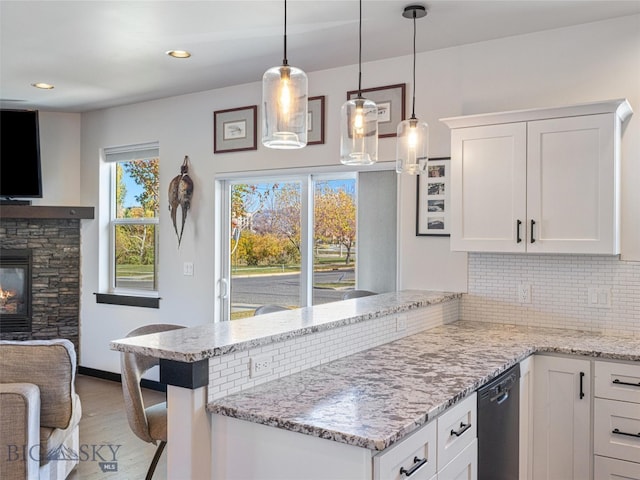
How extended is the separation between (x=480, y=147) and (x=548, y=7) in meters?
0.80

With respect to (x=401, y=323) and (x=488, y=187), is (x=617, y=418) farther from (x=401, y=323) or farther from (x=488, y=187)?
(x=488, y=187)

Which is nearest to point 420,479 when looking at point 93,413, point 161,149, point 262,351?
point 262,351

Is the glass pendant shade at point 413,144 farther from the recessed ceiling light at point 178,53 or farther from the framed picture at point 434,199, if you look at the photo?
the recessed ceiling light at point 178,53

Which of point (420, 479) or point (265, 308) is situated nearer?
point (420, 479)

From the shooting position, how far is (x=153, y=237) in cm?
526

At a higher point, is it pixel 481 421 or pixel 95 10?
pixel 95 10

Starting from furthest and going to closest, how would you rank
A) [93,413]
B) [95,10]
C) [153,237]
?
[153,237] → [93,413] → [95,10]

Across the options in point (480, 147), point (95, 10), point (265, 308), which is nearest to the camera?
point (95, 10)

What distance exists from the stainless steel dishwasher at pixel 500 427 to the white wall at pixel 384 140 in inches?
45.7

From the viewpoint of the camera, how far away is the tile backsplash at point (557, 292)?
307 cm

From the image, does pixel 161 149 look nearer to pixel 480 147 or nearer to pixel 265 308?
pixel 265 308

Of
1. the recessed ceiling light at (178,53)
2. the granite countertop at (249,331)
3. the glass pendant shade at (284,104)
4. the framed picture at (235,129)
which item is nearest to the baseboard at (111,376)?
the framed picture at (235,129)

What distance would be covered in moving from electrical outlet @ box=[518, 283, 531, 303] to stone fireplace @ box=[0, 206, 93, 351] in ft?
13.5

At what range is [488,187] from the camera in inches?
124
